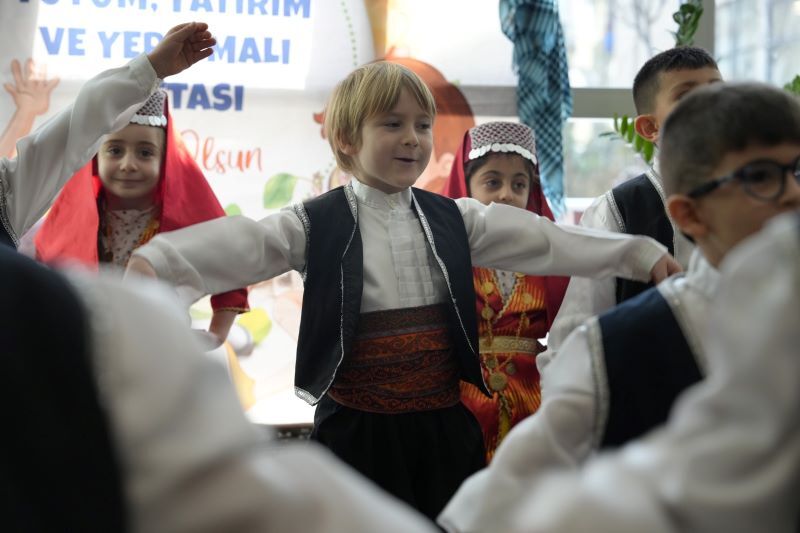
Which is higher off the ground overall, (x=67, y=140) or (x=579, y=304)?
(x=67, y=140)

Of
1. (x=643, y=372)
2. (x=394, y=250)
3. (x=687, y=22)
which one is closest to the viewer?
(x=643, y=372)

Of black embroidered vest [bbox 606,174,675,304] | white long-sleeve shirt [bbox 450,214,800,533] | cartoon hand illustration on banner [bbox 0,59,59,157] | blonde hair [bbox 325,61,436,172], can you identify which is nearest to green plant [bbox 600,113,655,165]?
black embroidered vest [bbox 606,174,675,304]

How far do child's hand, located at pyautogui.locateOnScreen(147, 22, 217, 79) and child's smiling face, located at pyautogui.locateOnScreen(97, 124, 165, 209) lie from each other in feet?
1.33

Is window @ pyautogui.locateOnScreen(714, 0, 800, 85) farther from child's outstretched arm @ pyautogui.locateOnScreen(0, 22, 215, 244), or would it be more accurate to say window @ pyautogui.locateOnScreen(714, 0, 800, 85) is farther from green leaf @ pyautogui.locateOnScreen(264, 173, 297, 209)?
child's outstretched arm @ pyautogui.locateOnScreen(0, 22, 215, 244)

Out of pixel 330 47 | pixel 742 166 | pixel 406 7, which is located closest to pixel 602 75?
pixel 406 7

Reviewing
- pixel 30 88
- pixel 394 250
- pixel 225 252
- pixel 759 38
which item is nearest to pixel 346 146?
pixel 394 250

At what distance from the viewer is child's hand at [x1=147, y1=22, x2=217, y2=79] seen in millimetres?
2600

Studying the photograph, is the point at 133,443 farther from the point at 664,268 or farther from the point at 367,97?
the point at 367,97

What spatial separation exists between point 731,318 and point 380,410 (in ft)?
5.48

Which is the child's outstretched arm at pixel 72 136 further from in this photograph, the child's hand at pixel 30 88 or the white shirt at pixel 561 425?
the white shirt at pixel 561 425

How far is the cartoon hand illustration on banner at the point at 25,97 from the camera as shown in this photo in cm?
378

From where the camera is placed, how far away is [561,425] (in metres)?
1.34

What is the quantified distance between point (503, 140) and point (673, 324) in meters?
1.89

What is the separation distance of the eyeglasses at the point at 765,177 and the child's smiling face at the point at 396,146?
1273 millimetres
